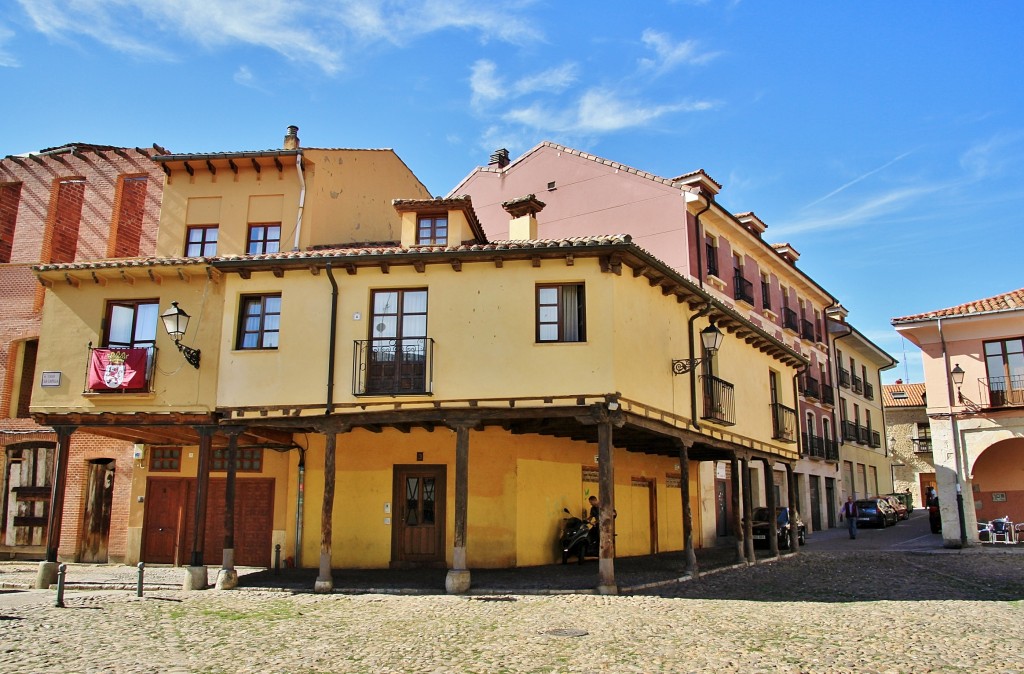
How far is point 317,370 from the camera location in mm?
15234

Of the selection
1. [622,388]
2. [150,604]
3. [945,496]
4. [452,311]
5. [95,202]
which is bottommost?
[150,604]

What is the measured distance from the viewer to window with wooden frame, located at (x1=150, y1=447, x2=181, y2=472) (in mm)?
19594

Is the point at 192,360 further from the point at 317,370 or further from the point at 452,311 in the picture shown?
the point at 452,311

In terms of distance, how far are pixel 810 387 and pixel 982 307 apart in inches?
357

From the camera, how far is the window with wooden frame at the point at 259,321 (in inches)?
626

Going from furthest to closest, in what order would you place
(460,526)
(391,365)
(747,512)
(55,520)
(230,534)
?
1. (747,512)
2. (55,520)
3. (230,534)
4. (391,365)
5. (460,526)

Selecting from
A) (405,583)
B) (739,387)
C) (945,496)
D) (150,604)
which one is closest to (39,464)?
(150,604)

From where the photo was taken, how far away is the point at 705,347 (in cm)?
1650

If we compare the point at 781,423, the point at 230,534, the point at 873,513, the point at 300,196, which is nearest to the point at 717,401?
the point at 781,423

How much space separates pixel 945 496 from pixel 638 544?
10572 millimetres

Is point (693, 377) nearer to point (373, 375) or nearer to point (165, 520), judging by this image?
point (373, 375)

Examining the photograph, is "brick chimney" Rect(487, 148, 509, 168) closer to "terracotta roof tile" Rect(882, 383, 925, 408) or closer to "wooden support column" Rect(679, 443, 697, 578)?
"wooden support column" Rect(679, 443, 697, 578)

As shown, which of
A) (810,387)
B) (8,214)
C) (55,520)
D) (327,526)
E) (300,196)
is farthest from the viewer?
(810,387)

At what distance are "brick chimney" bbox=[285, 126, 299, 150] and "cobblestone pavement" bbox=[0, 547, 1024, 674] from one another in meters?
12.7
